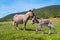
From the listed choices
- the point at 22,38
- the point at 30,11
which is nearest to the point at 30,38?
the point at 22,38

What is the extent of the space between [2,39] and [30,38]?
9.67ft

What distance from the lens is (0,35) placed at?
2245cm

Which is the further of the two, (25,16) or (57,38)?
(25,16)

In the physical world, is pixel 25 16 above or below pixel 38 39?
above

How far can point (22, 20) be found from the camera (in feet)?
91.5

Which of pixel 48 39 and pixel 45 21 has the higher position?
pixel 45 21

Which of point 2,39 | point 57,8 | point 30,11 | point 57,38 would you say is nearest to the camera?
point 57,38

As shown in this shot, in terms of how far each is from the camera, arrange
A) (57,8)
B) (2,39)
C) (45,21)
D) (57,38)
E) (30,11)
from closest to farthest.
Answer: (57,38) → (2,39) → (45,21) → (30,11) → (57,8)

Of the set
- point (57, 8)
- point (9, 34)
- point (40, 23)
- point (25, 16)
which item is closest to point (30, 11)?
point (25, 16)

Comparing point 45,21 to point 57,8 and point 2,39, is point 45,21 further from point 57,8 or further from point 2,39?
point 57,8

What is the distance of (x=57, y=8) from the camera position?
532 feet

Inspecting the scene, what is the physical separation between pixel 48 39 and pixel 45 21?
3822 mm

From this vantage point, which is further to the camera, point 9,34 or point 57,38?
point 9,34

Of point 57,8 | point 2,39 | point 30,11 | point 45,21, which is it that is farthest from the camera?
point 57,8
